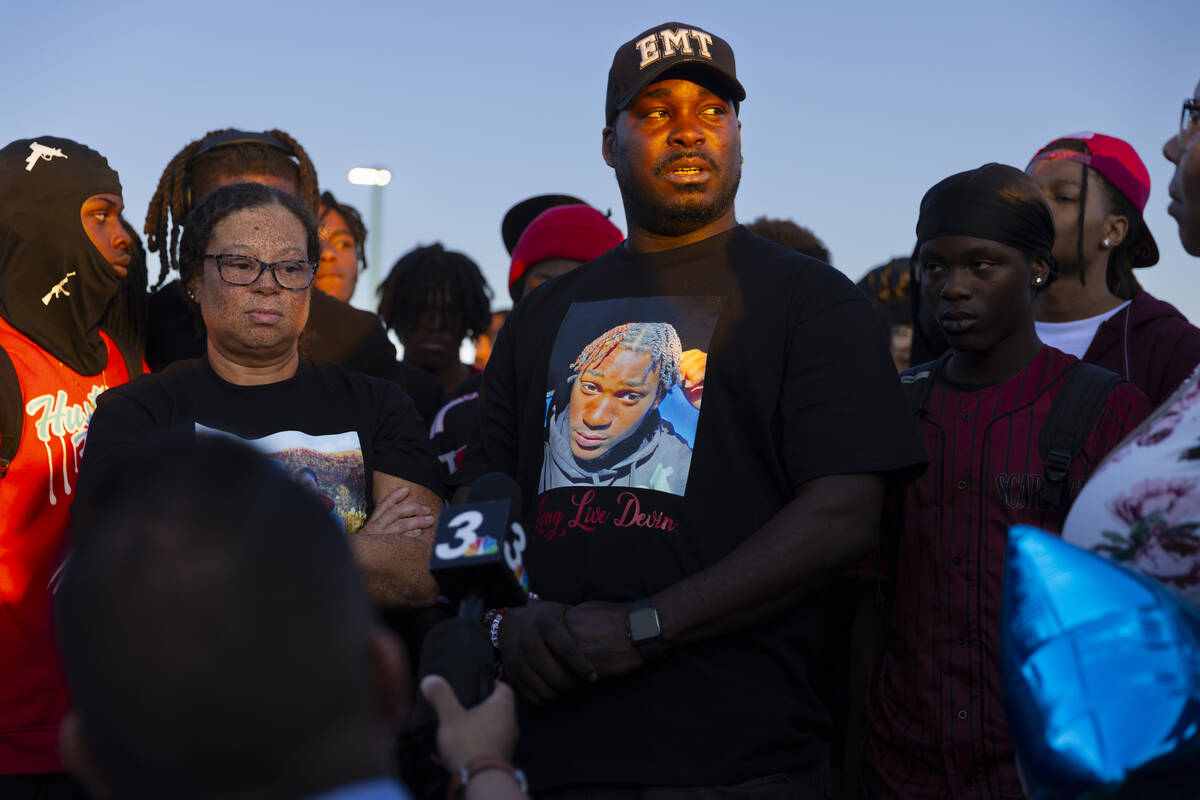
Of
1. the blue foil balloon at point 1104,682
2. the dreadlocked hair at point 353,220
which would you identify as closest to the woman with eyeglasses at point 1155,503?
the blue foil balloon at point 1104,682

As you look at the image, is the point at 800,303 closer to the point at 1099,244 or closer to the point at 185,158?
the point at 1099,244

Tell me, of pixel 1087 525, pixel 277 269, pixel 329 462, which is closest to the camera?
pixel 1087 525

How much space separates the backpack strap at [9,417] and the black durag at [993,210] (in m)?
2.98

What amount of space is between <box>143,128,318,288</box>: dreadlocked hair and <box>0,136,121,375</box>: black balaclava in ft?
1.10

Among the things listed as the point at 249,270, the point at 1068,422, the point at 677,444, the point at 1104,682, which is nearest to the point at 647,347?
the point at 677,444

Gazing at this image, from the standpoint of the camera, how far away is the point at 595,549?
2785mm

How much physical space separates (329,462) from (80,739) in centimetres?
199

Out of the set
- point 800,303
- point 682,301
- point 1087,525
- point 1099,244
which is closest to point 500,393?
point 682,301

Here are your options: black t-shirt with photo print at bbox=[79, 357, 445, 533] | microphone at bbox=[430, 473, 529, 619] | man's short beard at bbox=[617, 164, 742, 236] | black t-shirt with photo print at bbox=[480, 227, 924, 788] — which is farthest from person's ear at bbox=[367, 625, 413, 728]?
man's short beard at bbox=[617, 164, 742, 236]

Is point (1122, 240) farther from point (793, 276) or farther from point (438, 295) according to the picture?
point (438, 295)

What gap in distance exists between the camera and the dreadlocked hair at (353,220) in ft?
23.4

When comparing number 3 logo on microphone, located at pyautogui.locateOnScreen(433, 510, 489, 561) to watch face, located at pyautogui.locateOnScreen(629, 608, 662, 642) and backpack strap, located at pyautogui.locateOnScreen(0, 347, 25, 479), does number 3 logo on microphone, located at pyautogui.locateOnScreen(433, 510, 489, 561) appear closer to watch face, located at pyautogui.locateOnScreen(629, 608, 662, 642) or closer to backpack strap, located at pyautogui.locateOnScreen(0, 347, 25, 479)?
watch face, located at pyautogui.locateOnScreen(629, 608, 662, 642)

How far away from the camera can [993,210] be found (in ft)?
11.5

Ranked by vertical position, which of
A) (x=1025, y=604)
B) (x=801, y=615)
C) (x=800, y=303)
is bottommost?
(x=801, y=615)
